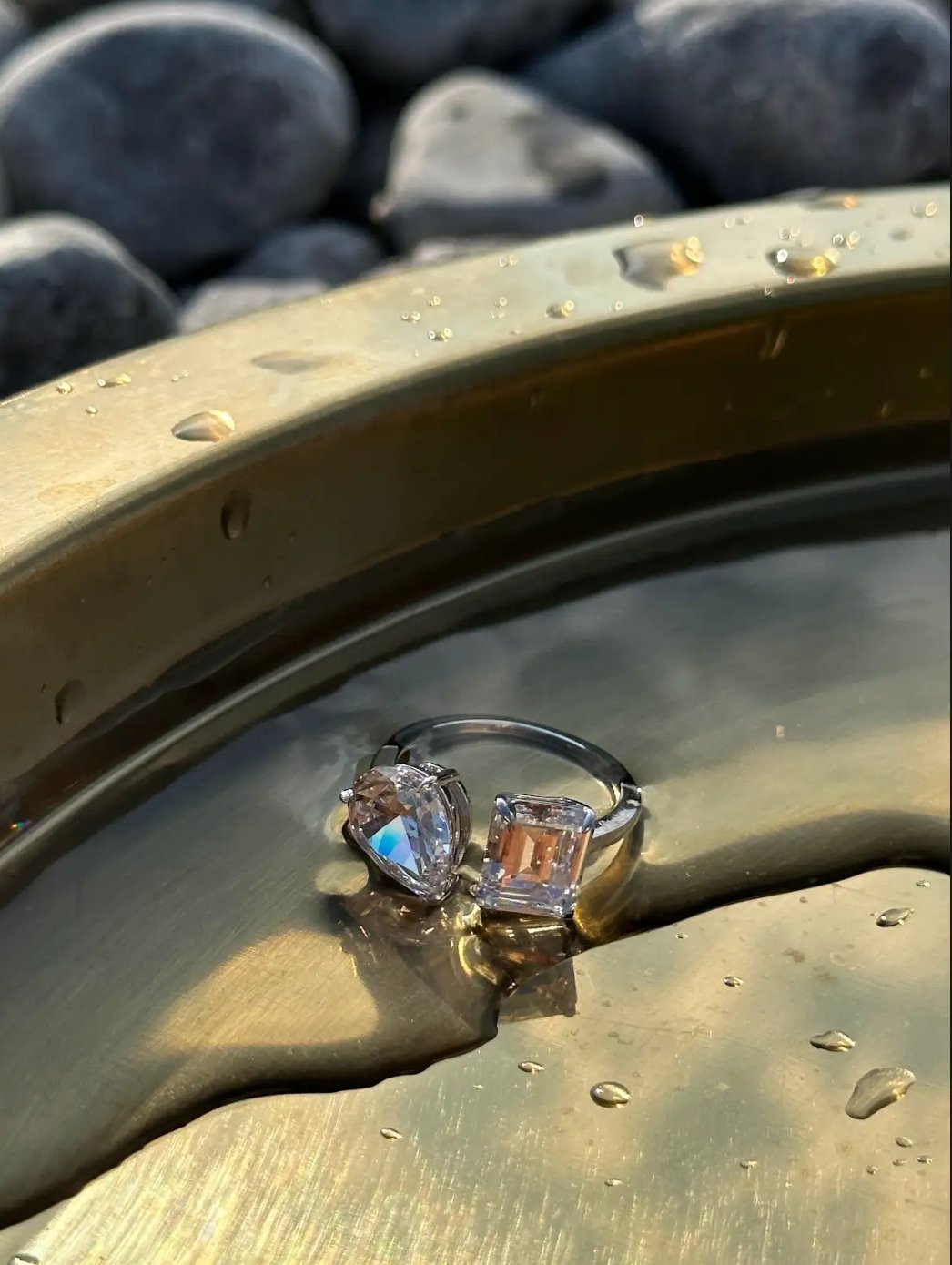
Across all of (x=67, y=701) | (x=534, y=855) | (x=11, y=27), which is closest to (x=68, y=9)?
(x=11, y=27)

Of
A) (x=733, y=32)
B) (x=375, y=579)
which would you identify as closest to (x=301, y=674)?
(x=375, y=579)

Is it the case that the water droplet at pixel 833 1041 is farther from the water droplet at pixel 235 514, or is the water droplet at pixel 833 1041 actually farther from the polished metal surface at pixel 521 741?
the water droplet at pixel 235 514

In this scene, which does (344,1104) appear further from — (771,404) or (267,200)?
(267,200)

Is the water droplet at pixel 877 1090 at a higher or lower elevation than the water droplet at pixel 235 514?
lower

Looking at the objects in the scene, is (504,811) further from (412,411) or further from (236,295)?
(236,295)

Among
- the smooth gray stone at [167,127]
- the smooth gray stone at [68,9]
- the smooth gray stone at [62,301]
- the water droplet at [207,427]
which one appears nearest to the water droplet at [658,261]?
the water droplet at [207,427]

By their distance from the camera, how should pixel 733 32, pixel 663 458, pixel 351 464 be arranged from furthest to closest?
pixel 733 32 → pixel 663 458 → pixel 351 464

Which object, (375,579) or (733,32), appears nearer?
(375,579)

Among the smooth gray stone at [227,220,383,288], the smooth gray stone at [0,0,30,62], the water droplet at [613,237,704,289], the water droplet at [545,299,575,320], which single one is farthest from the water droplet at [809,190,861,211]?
the smooth gray stone at [0,0,30,62]
